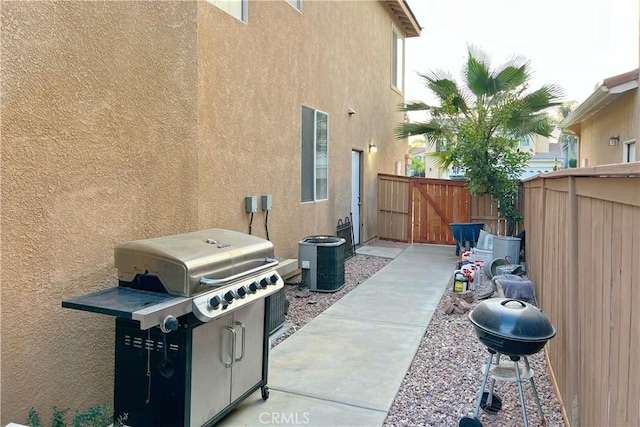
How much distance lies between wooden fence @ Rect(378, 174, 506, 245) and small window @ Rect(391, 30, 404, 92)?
3984 millimetres

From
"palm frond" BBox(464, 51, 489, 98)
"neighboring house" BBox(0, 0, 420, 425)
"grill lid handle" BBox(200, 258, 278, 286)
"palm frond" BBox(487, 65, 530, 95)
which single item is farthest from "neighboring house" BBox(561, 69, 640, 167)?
"grill lid handle" BBox(200, 258, 278, 286)

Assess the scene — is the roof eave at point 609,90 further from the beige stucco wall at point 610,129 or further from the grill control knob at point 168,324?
the grill control knob at point 168,324

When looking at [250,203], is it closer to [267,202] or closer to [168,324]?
[267,202]

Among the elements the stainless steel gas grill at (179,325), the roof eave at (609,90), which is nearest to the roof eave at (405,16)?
the roof eave at (609,90)

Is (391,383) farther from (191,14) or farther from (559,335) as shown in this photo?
(191,14)

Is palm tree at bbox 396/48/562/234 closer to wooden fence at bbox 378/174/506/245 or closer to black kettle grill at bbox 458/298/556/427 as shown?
wooden fence at bbox 378/174/506/245

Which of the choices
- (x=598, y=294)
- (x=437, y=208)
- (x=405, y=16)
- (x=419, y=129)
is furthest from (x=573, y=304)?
(x=405, y=16)

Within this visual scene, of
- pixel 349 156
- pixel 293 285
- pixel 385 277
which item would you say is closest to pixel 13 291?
pixel 293 285

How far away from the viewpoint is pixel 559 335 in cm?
360

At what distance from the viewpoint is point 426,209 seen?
12.4 m

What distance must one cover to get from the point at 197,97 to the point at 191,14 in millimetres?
789

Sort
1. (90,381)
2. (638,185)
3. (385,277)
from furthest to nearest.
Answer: (385,277) → (90,381) → (638,185)

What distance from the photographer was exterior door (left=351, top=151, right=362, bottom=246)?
11105 mm

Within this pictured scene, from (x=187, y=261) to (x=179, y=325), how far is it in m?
0.41
